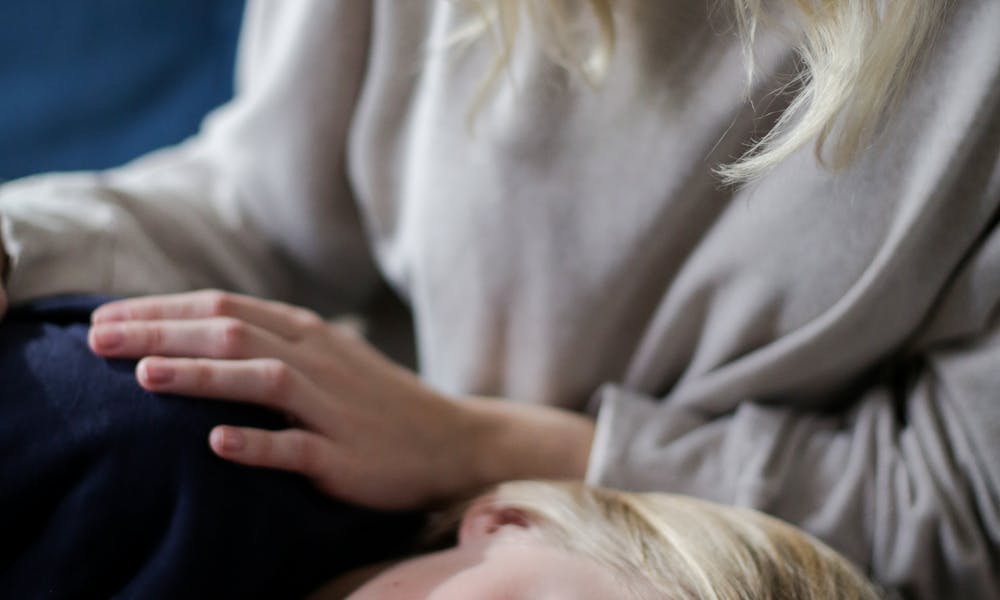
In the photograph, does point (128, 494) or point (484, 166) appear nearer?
point (128, 494)

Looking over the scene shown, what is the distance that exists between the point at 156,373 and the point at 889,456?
47 cm

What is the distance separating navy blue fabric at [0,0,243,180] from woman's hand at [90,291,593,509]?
20.5 inches

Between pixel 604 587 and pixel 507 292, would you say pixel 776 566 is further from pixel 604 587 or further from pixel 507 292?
pixel 507 292

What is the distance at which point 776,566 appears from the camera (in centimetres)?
55

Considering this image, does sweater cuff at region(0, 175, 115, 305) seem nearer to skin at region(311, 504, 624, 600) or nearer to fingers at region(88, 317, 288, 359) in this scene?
fingers at region(88, 317, 288, 359)

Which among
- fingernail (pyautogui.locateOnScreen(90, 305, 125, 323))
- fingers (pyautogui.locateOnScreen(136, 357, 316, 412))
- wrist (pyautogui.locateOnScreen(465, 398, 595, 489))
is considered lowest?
wrist (pyautogui.locateOnScreen(465, 398, 595, 489))

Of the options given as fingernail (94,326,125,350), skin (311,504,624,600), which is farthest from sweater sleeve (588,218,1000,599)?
fingernail (94,326,125,350)

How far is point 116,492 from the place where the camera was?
0.52 m

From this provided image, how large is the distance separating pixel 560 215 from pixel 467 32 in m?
0.14

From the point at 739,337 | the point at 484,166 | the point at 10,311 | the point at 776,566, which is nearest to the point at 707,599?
the point at 776,566

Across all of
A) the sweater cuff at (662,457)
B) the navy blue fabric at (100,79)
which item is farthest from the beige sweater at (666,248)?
the navy blue fabric at (100,79)

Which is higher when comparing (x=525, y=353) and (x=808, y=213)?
(x=808, y=213)

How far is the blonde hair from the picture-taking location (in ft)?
1.57

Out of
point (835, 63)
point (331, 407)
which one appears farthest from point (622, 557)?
point (835, 63)
